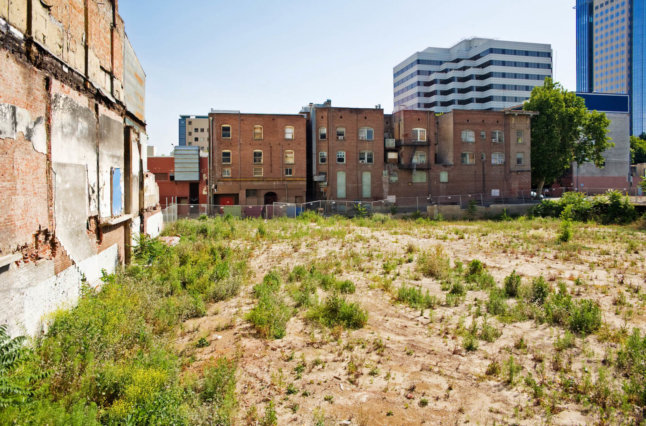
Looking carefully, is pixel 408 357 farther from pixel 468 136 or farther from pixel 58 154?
pixel 468 136

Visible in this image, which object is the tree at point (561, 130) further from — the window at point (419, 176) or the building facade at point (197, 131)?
the building facade at point (197, 131)

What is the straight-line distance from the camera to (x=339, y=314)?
998 centimetres

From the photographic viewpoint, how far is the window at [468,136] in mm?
46844

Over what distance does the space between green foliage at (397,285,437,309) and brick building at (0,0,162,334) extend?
315 inches

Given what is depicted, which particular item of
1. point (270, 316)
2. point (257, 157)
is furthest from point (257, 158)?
point (270, 316)

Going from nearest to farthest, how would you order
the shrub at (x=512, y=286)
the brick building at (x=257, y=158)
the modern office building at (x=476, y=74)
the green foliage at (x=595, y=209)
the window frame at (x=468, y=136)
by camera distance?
the shrub at (x=512, y=286) → the green foliage at (x=595, y=209) → the brick building at (x=257, y=158) → the window frame at (x=468, y=136) → the modern office building at (x=476, y=74)

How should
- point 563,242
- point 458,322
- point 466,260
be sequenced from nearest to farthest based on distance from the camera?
point 458,322
point 466,260
point 563,242

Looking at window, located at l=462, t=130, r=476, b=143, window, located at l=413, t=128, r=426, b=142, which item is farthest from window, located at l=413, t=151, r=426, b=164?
window, located at l=462, t=130, r=476, b=143

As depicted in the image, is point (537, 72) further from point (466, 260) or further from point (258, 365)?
point (258, 365)

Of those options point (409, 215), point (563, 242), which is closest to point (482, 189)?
point (409, 215)

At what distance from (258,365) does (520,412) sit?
4.35m

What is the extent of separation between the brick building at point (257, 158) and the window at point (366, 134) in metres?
6.24

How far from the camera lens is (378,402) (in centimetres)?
659

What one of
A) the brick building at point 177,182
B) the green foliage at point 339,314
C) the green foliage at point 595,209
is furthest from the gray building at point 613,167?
the green foliage at point 339,314
